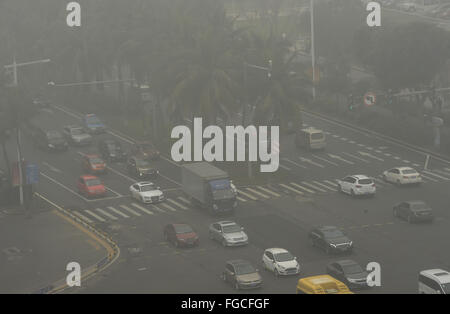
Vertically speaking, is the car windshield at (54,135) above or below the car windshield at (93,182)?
above

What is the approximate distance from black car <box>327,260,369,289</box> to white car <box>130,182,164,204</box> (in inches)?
968

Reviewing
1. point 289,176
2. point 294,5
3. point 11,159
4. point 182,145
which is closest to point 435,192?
point 289,176

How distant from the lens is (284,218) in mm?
68812

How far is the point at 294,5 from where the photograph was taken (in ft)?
563

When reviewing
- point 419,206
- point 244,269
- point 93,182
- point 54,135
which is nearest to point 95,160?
point 93,182

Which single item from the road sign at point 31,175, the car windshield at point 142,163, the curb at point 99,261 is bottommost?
the curb at point 99,261

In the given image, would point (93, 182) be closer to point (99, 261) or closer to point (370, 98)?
point (99, 261)

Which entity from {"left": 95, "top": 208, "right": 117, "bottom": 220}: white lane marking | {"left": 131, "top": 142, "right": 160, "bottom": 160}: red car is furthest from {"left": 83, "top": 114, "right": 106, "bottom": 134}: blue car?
{"left": 95, "top": 208, "right": 117, "bottom": 220}: white lane marking

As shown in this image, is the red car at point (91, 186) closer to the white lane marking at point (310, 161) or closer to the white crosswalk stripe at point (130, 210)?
the white crosswalk stripe at point (130, 210)

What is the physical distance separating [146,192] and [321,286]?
100ft

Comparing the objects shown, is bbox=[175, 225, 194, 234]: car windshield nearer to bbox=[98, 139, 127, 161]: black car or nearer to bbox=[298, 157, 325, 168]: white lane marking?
Answer: bbox=[298, 157, 325, 168]: white lane marking

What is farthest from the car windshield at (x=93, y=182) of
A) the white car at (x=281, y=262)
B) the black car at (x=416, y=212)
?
the black car at (x=416, y=212)

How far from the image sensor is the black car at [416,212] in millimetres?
65500

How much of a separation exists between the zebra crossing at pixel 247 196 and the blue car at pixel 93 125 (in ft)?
84.6
